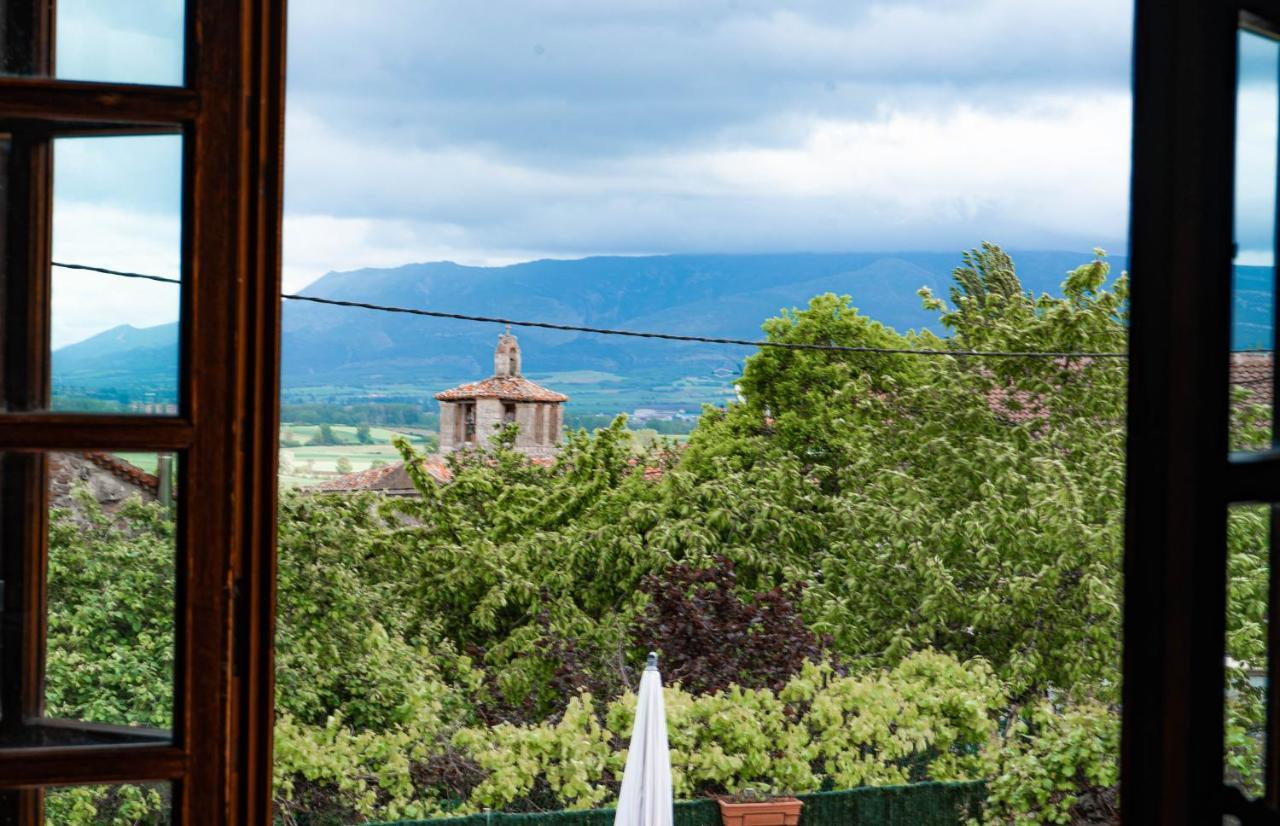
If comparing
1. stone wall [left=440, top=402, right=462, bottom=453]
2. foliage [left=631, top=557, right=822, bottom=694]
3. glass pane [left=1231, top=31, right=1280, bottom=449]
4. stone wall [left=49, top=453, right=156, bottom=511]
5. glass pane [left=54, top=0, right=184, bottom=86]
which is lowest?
foliage [left=631, top=557, right=822, bottom=694]

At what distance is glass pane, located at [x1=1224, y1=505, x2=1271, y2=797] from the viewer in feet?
2.05

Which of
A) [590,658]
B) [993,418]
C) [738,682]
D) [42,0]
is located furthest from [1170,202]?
[993,418]

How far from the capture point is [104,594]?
83 centimetres

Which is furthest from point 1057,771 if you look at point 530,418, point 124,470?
point 530,418

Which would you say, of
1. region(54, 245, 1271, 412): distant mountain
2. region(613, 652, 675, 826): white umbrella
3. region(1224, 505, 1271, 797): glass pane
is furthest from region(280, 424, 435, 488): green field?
region(1224, 505, 1271, 797): glass pane

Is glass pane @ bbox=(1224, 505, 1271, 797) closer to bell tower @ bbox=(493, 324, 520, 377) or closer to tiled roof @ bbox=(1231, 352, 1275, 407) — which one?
tiled roof @ bbox=(1231, 352, 1275, 407)

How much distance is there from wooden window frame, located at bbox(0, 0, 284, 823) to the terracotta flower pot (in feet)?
17.7

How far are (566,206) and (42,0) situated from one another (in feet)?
189

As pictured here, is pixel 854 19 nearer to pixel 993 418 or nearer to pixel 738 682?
pixel 993 418

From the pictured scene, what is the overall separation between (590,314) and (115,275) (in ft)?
192

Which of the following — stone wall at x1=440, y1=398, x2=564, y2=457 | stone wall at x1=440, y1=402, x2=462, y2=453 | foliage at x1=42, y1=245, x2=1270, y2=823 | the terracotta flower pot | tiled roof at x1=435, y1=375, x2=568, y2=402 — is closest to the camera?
the terracotta flower pot

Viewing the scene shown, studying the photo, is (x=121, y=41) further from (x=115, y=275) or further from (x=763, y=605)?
(x=763, y=605)

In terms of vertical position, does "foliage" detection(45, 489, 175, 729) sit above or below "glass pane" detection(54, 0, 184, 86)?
below

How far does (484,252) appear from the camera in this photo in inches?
2290
